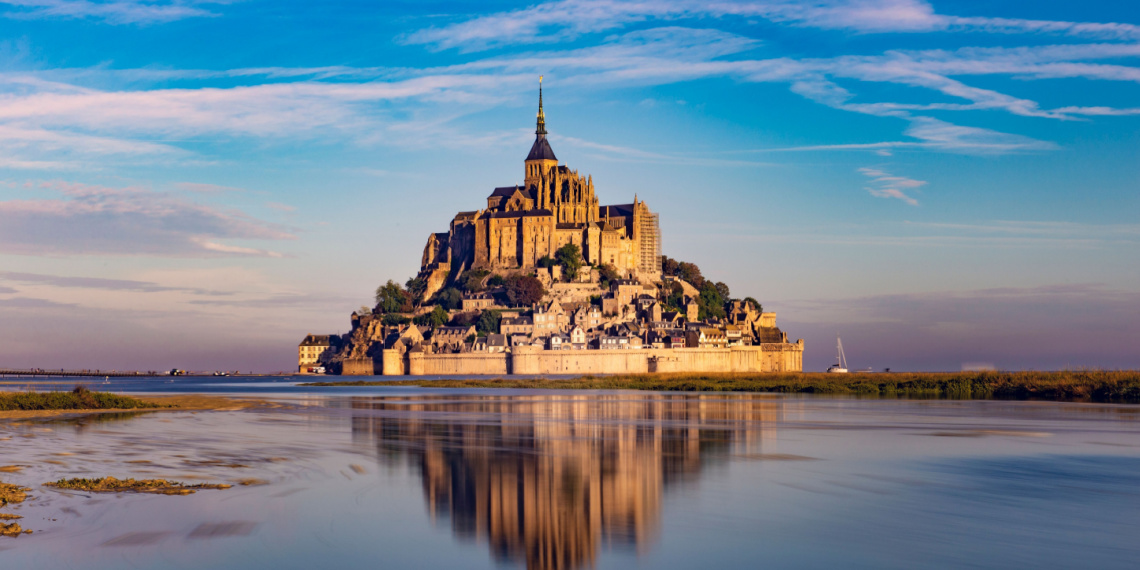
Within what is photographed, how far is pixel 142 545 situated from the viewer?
437 inches

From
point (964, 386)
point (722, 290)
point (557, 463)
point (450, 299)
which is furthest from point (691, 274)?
point (557, 463)

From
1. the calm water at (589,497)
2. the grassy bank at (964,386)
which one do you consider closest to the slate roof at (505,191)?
the grassy bank at (964,386)

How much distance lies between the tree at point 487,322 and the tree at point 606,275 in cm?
1451

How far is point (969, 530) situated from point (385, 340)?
11062 cm

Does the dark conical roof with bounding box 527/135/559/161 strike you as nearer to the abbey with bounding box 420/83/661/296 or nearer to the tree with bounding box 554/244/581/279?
the abbey with bounding box 420/83/661/296

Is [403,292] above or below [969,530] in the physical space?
above

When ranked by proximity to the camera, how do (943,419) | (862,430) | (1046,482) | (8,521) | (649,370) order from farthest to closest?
(649,370) → (943,419) → (862,430) → (1046,482) → (8,521)

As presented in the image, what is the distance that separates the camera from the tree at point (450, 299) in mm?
125250

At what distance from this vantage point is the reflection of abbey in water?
12359 millimetres

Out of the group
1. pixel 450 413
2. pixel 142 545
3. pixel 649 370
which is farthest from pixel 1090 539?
pixel 649 370

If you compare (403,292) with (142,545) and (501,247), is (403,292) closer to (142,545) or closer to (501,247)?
(501,247)

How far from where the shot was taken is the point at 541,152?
140125mm

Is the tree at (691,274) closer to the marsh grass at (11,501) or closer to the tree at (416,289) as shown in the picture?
the tree at (416,289)

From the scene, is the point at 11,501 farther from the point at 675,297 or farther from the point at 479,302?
the point at 675,297
